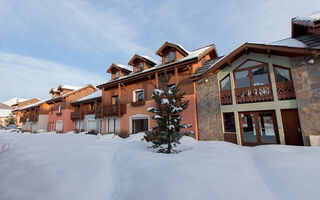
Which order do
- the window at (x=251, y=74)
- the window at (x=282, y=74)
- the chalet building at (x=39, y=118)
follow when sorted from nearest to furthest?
the window at (x=282, y=74), the window at (x=251, y=74), the chalet building at (x=39, y=118)

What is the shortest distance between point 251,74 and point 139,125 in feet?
35.1

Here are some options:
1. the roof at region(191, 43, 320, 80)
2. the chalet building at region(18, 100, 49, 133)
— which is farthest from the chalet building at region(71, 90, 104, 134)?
the roof at region(191, 43, 320, 80)

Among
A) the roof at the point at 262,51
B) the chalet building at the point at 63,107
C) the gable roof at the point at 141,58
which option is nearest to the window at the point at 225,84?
the roof at the point at 262,51

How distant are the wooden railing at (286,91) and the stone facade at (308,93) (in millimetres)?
262

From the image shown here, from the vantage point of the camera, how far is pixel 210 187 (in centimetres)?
323

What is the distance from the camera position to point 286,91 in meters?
7.80

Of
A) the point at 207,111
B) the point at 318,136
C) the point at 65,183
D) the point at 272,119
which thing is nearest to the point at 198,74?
the point at 207,111

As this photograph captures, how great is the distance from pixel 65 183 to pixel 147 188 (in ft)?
7.40

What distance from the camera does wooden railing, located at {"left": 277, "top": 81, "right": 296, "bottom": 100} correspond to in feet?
25.1

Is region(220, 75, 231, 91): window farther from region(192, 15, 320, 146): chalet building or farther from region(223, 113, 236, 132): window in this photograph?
region(223, 113, 236, 132): window

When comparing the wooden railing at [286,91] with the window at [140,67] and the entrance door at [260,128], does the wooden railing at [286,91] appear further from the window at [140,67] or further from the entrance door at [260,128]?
the window at [140,67]

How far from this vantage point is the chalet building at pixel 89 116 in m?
18.0

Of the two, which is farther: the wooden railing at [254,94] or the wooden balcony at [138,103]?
the wooden balcony at [138,103]

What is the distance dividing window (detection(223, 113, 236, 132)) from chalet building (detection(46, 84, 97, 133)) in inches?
925
